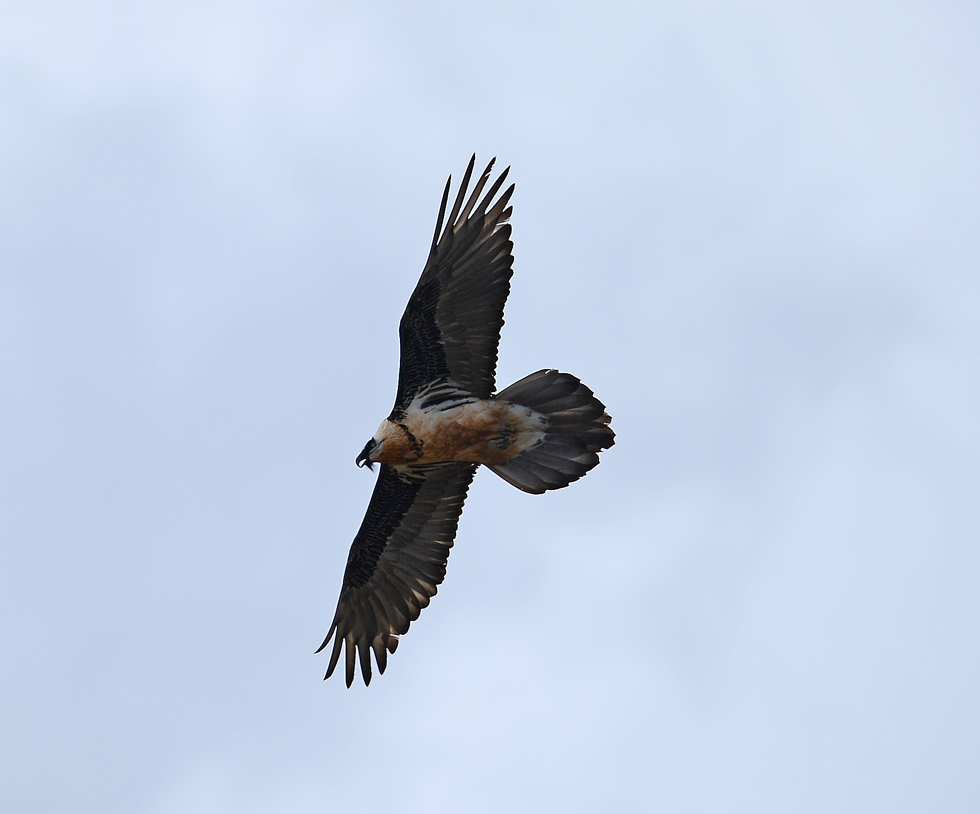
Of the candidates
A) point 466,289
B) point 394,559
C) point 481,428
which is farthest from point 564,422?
point 394,559

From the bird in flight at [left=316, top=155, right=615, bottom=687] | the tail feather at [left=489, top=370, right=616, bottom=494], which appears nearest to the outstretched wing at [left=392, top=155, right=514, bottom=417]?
Answer: the bird in flight at [left=316, top=155, right=615, bottom=687]

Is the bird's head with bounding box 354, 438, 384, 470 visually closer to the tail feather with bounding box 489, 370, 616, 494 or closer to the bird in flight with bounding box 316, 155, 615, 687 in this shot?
the bird in flight with bounding box 316, 155, 615, 687

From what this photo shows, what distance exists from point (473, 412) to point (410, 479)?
1.20 meters

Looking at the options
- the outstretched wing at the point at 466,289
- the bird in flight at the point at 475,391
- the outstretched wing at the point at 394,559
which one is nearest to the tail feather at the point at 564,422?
the bird in flight at the point at 475,391

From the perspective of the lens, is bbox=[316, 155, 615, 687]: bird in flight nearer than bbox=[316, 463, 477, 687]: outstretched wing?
Yes

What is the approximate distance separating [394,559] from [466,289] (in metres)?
2.87

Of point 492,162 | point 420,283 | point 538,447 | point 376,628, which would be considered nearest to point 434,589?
point 376,628

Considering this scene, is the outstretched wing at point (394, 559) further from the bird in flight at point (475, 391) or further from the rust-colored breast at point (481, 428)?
the rust-colored breast at point (481, 428)

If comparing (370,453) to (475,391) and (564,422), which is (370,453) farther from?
(564,422)

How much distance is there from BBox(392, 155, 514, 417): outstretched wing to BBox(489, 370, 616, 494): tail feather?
42 centimetres

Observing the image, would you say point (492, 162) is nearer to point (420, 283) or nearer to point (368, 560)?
point (420, 283)

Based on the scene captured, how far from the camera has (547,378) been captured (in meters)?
11.0

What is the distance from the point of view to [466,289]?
36.1 feet

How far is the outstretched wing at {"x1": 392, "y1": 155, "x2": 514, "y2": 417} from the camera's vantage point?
11.0 meters
